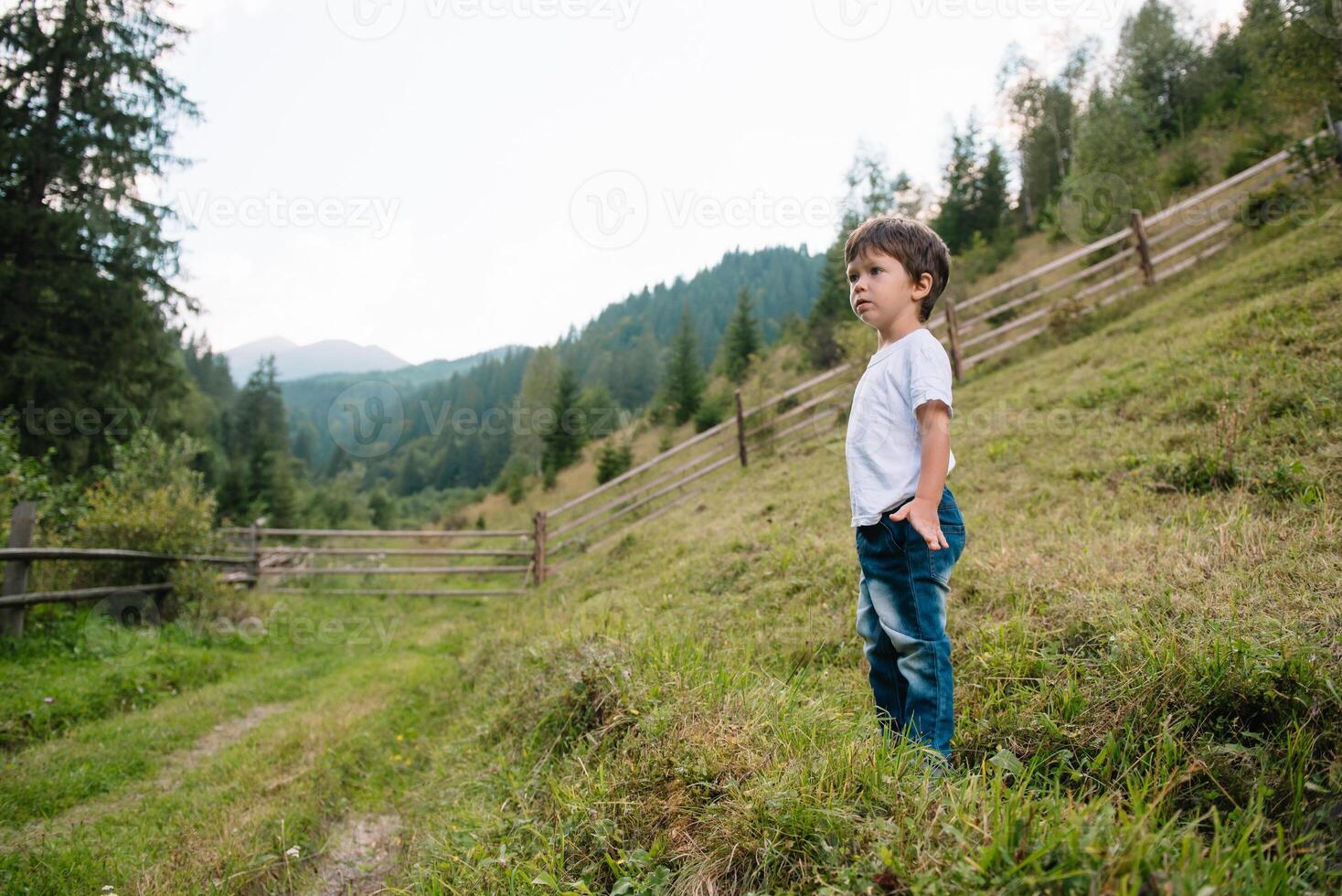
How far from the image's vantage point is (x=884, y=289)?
1967mm

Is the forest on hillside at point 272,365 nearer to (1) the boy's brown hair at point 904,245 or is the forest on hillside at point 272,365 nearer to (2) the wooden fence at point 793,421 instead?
(2) the wooden fence at point 793,421

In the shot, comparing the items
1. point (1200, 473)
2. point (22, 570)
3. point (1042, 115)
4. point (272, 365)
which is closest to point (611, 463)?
point (22, 570)

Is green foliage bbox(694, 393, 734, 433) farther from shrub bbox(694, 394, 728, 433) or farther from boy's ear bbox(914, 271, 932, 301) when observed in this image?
boy's ear bbox(914, 271, 932, 301)

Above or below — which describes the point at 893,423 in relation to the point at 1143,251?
below

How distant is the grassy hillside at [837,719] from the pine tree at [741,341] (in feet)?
97.9

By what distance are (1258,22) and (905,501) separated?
20.8 meters

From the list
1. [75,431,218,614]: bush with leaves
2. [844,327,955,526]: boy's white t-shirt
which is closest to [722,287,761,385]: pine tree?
[75,431,218,614]: bush with leaves

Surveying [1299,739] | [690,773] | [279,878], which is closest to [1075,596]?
[1299,739]

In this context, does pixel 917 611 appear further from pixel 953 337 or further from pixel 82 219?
pixel 82 219

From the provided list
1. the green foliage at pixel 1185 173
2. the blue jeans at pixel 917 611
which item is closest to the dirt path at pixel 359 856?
the blue jeans at pixel 917 611

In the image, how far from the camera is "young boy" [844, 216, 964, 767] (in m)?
1.82

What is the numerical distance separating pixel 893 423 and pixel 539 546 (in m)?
9.44

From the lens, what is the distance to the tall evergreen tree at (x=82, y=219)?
1068 cm

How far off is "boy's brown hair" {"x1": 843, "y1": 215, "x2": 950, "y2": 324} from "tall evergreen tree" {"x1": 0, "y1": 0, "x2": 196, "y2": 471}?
48.3ft
